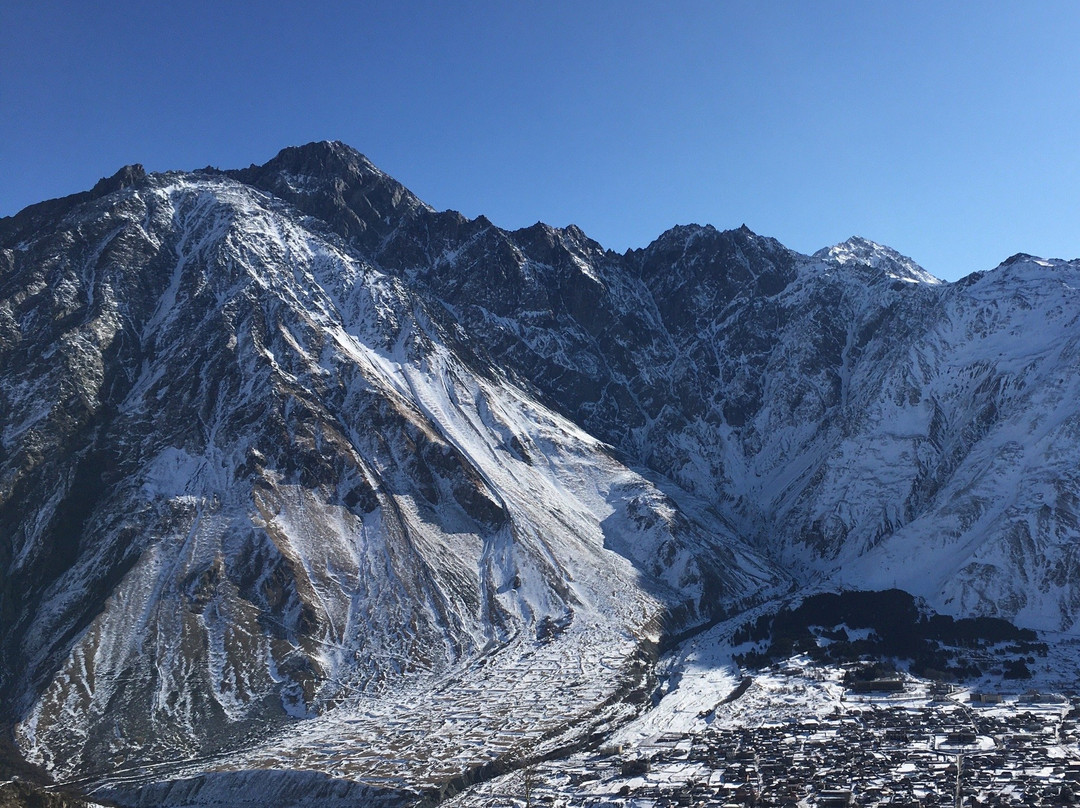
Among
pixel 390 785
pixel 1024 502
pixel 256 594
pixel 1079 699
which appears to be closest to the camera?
pixel 390 785

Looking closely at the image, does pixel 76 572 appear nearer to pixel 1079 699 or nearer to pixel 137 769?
pixel 137 769

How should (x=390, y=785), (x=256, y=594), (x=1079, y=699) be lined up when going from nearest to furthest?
1. (x=390, y=785)
2. (x=1079, y=699)
3. (x=256, y=594)

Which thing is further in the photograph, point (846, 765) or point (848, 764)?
point (848, 764)

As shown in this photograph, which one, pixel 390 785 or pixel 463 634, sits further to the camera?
pixel 463 634

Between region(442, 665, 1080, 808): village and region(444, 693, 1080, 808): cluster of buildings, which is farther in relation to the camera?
region(442, 665, 1080, 808): village

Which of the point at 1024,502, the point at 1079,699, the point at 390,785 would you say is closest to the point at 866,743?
the point at 1079,699

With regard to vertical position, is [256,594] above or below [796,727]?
above

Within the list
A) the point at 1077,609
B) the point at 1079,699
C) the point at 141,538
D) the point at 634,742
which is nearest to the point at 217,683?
the point at 141,538

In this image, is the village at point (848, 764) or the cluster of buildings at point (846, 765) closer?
the cluster of buildings at point (846, 765)

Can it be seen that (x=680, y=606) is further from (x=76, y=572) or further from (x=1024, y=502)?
(x=76, y=572)

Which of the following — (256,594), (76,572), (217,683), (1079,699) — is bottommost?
(1079,699)
